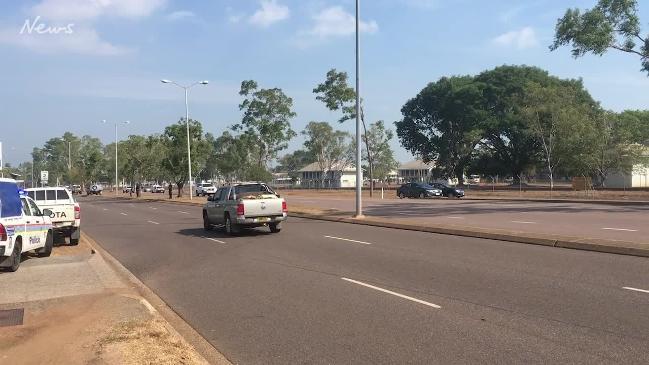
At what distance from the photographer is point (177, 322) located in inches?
320

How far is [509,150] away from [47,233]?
7435 centimetres

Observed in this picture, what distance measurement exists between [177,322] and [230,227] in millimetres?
12390

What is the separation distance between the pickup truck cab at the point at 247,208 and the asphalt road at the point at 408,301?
11.1 feet

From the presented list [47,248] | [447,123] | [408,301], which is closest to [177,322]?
[408,301]

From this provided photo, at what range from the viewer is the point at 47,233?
1532 centimetres

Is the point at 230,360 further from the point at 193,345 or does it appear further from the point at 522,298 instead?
the point at 522,298

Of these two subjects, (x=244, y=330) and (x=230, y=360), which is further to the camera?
(x=244, y=330)

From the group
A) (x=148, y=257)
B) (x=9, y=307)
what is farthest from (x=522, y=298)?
(x=148, y=257)

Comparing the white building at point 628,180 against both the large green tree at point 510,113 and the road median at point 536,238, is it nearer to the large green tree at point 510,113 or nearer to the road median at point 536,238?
the large green tree at point 510,113

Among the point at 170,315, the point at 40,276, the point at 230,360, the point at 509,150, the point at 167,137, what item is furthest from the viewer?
the point at 509,150

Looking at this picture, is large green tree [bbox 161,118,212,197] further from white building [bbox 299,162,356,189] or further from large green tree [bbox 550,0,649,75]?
white building [bbox 299,162,356,189]

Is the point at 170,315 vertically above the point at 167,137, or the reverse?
the point at 167,137

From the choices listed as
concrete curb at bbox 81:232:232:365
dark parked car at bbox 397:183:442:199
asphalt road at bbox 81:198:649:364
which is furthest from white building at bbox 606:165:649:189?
concrete curb at bbox 81:232:232:365

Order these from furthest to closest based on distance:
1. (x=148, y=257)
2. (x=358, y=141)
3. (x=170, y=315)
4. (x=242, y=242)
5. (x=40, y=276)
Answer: (x=358, y=141) → (x=242, y=242) → (x=148, y=257) → (x=40, y=276) → (x=170, y=315)
